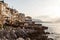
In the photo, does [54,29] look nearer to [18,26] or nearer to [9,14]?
[18,26]

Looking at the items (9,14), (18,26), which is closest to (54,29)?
(18,26)

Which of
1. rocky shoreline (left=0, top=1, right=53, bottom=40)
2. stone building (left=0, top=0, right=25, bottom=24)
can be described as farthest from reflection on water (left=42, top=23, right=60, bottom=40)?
stone building (left=0, top=0, right=25, bottom=24)

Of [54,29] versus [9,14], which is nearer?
[9,14]

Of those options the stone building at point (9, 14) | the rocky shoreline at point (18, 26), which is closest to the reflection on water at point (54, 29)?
the rocky shoreline at point (18, 26)

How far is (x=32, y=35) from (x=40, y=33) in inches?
8.4

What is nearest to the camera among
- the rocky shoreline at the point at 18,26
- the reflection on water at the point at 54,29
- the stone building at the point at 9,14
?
the rocky shoreline at the point at 18,26

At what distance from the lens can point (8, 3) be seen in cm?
451

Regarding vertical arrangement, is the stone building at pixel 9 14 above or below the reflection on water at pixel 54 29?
above

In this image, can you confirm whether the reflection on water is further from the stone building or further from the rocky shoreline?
the stone building

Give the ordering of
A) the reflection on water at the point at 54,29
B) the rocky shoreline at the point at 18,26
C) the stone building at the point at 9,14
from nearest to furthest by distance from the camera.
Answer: the rocky shoreline at the point at 18,26, the stone building at the point at 9,14, the reflection on water at the point at 54,29

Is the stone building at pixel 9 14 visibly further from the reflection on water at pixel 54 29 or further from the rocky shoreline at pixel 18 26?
the reflection on water at pixel 54 29

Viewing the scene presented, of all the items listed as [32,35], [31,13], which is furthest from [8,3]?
[32,35]

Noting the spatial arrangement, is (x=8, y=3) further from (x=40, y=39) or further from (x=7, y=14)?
(x=40, y=39)

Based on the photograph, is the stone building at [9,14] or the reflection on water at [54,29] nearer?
the stone building at [9,14]
